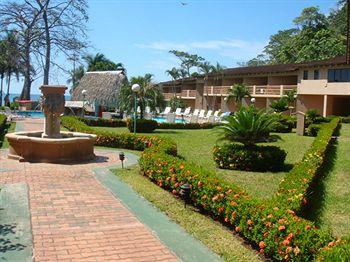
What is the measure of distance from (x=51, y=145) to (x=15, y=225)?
576 centimetres

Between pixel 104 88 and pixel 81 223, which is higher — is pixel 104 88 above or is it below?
above

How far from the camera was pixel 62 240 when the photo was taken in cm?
573

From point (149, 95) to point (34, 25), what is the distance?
18.7 meters

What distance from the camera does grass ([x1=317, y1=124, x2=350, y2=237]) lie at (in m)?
6.62

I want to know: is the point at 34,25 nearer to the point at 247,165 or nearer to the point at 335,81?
the point at 335,81

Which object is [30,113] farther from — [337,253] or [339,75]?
[337,253]

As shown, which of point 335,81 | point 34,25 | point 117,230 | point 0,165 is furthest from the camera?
point 34,25

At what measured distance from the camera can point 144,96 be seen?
24234mm

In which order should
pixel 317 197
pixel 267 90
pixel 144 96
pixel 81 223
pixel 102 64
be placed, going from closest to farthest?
pixel 81 223
pixel 317 197
pixel 144 96
pixel 267 90
pixel 102 64

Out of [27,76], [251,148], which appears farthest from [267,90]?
[251,148]

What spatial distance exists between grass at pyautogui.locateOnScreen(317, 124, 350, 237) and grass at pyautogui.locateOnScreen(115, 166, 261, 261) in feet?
5.06

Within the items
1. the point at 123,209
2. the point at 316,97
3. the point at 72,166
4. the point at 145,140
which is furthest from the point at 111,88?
the point at 123,209

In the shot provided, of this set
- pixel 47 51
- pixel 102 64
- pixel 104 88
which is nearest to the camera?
pixel 104 88

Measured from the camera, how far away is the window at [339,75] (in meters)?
34.5
